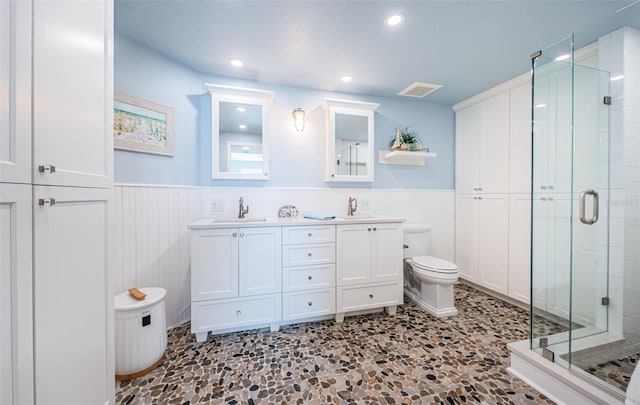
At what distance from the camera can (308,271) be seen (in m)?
2.09

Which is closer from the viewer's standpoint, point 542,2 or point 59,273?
point 59,273

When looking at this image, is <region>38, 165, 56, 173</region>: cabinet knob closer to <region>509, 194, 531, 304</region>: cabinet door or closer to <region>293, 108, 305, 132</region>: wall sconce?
<region>293, 108, 305, 132</region>: wall sconce

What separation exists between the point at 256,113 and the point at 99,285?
1885 mm

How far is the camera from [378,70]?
2.29m

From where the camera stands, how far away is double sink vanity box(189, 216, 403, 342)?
6.09 ft

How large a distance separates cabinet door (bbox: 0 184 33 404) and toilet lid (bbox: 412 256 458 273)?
8.19 ft

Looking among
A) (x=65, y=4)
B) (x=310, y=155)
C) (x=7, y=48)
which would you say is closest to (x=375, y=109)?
(x=310, y=155)

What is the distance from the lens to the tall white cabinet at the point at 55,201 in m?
0.62

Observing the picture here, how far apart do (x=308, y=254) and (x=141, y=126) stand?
1.71m

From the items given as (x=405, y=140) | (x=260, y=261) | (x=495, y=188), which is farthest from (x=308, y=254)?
(x=495, y=188)

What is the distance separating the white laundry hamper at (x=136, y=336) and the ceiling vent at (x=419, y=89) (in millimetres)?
2983

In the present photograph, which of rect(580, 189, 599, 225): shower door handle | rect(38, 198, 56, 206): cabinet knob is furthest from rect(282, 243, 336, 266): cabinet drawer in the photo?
rect(580, 189, 599, 225): shower door handle

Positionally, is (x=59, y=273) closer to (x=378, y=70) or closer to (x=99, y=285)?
(x=99, y=285)

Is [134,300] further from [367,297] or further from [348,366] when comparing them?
[367,297]
